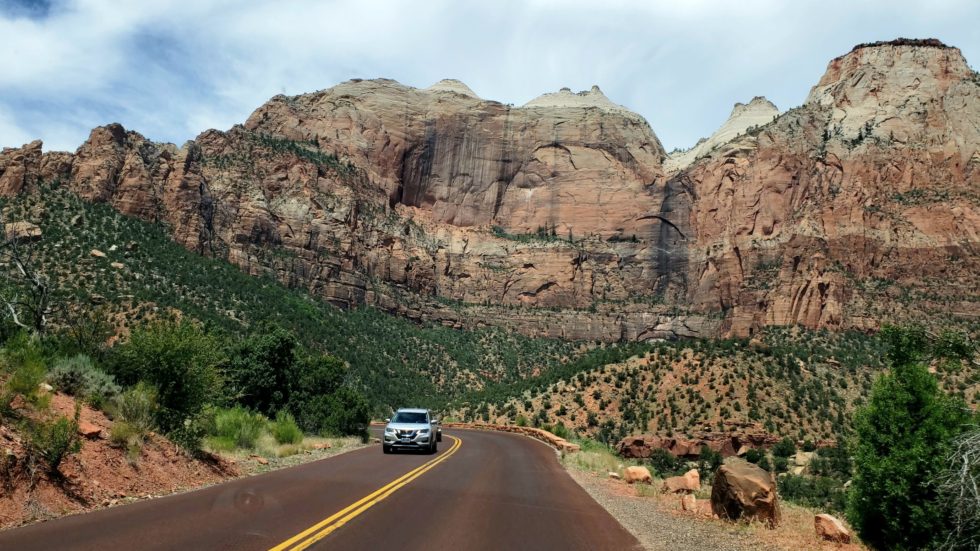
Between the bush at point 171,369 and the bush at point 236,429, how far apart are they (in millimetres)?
2811

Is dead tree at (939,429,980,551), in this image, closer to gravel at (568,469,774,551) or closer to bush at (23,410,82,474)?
gravel at (568,469,774,551)

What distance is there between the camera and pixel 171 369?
Result: 14.7 meters

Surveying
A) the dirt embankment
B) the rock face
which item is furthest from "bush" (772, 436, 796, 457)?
the rock face

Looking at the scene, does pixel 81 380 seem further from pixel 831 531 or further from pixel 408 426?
pixel 831 531

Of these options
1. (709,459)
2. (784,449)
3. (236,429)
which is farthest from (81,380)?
(784,449)

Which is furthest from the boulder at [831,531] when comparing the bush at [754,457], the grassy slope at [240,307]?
the grassy slope at [240,307]

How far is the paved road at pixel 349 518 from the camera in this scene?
7.98 m

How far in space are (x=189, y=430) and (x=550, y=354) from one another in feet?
245

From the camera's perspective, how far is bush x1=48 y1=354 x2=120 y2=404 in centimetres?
1302

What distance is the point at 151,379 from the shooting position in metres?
14.5

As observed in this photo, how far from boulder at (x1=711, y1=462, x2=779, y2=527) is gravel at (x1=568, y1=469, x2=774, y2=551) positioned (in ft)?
1.17

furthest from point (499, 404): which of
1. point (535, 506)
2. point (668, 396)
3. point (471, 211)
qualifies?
point (471, 211)

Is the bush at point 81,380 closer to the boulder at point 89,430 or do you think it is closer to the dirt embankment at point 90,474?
the dirt embankment at point 90,474

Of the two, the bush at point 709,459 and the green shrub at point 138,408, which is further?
the bush at point 709,459
